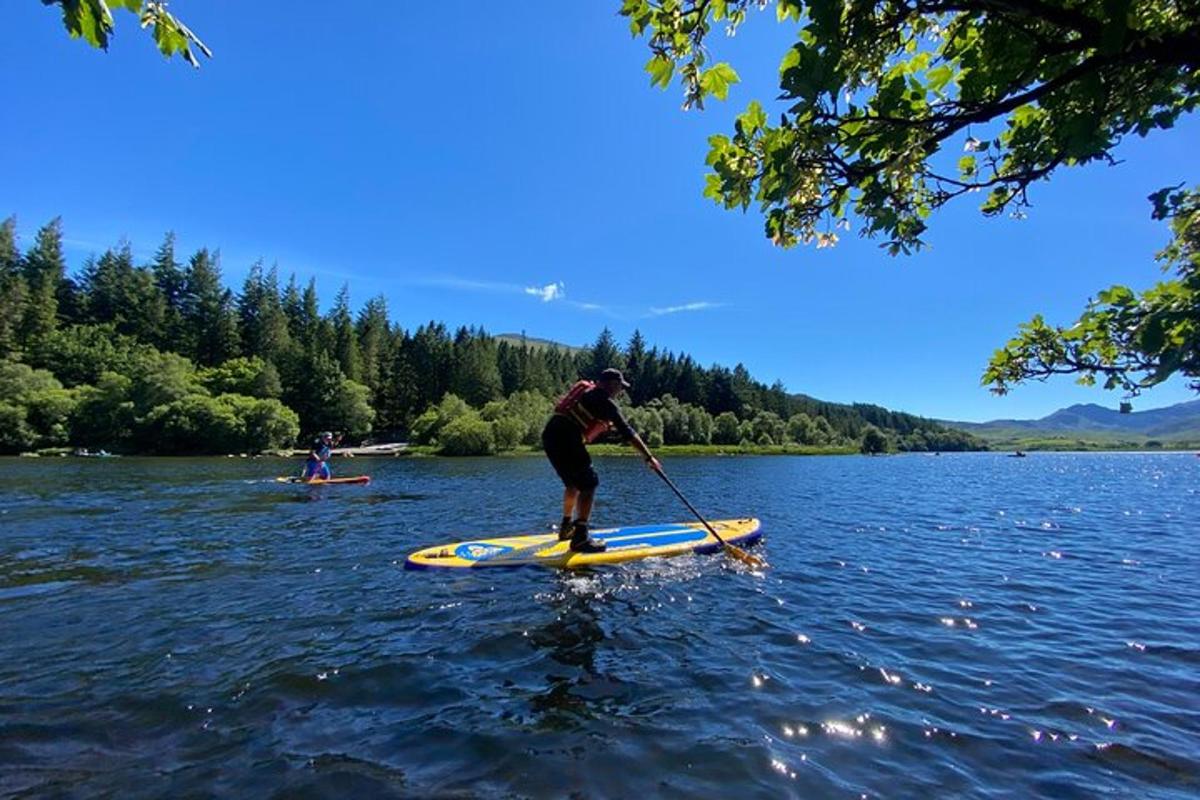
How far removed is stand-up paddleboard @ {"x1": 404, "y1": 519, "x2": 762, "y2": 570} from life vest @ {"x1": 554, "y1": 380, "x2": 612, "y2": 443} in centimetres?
264

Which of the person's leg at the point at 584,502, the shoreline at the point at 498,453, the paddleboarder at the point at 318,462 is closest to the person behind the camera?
the person's leg at the point at 584,502

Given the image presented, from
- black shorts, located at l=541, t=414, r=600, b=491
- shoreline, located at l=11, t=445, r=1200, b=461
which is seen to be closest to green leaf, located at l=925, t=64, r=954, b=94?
black shorts, located at l=541, t=414, r=600, b=491

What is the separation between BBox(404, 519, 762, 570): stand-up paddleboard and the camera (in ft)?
40.9

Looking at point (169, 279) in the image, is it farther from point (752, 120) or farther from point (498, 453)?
point (752, 120)

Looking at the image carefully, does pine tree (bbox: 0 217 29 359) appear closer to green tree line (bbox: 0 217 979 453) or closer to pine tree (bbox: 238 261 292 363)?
green tree line (bbox: 0 217 979 453)

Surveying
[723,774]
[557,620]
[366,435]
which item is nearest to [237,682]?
[557,620]

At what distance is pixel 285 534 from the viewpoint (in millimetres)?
17234

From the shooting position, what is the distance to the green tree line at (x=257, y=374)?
83125mm

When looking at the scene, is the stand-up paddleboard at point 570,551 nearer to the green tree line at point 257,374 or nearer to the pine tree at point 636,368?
the green tree line at point 257,374

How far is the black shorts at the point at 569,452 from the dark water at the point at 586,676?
215cm

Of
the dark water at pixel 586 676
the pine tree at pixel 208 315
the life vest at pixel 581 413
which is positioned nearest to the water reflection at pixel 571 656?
the dark water at pixel 586 676

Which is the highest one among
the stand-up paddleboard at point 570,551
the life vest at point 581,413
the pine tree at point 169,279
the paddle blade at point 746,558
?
the pine tree at point 169,279

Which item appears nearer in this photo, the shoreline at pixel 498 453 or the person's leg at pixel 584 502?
the person's leg at pixel 584 502

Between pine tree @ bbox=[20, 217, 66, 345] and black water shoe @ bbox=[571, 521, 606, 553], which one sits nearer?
black water shoe @ bbox=[571, 521, 606, 553]
